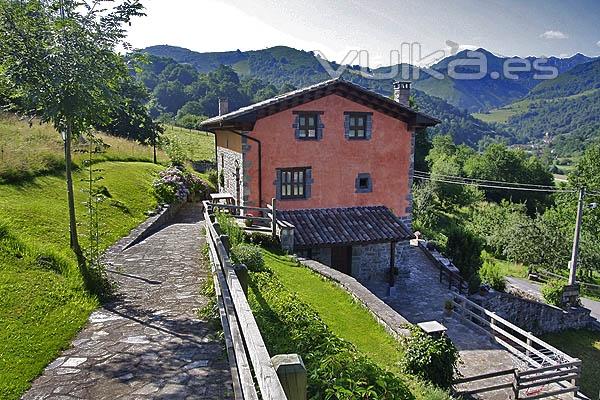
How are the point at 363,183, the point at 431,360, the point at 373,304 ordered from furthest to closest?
the point at 363,183 < the point at 373,304 < the point at 431,360

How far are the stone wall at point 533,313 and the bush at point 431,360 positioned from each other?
978 centimetres

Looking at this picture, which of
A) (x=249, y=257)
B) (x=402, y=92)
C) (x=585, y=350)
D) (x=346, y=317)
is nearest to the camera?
(x=346, y=317)

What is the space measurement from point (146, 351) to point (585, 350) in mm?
17640

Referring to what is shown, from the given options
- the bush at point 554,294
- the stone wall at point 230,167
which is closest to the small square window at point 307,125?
the stone wall at point 230,167

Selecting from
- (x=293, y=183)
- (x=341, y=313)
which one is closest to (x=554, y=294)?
(x=293, y=183)

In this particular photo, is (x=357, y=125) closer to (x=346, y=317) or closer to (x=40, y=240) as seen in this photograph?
(x=346, y=317)

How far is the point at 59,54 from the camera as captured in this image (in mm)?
7082

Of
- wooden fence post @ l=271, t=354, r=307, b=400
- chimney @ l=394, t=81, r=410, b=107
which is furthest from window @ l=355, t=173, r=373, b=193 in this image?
wooden fence post @ l=271, t=354, r=307, b=400

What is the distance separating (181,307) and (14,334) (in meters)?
2.47

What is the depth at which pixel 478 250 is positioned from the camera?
67.6 ft

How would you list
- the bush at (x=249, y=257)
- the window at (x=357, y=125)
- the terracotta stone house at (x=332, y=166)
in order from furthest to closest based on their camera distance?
the window at (x=357, y=125) < the terracotta stone house at (x=332, y=166) < the bush at (x=249, y=257)

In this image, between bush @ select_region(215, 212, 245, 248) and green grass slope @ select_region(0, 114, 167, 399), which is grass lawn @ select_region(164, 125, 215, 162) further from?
bush @ select_region(215, 212, 245, 248)

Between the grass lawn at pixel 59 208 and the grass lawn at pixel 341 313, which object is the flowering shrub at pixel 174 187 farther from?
the grass lawn at pixel 341 313

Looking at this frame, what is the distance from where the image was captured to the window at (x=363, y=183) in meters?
18.5
